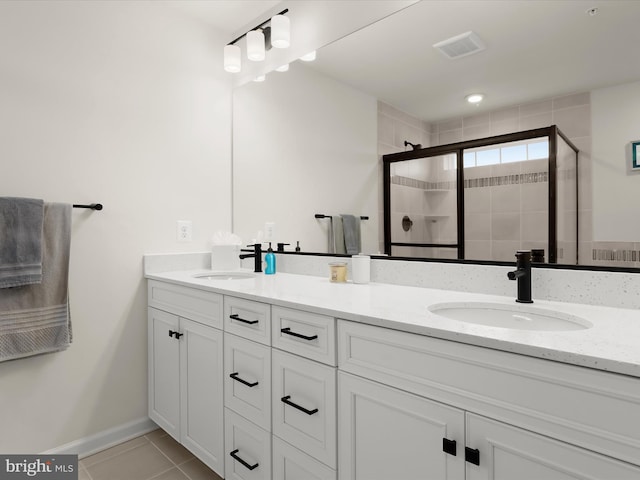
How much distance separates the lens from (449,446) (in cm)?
82

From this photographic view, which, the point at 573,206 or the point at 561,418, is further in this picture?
the point at 573,206

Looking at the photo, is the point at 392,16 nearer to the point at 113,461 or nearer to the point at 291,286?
the point at 291,286

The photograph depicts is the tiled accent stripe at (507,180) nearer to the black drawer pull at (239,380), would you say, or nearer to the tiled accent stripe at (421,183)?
the tiled accent stripe at (421,183)

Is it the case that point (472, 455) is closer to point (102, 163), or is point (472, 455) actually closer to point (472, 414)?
point (472, 414)

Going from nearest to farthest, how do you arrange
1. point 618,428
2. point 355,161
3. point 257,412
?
point 618,428
point 257,412
point 355,161

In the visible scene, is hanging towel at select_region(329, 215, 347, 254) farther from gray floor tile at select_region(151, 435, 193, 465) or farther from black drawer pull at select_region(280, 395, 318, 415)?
gray floor tile at select_region(151, 435, 193, 465)

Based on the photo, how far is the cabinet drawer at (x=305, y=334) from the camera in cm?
108

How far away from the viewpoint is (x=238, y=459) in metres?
1.36

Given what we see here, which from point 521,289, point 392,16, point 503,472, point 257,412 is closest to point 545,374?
point 503,472

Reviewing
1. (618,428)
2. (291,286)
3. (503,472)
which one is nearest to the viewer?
(618,428)

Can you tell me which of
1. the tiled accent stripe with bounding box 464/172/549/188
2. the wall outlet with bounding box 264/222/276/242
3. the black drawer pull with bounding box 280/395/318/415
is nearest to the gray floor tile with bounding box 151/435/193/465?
the black drawer pull with bounding box 280/395/318/415

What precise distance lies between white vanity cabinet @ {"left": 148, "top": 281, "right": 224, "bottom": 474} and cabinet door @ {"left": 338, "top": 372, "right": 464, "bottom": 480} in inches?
25.2

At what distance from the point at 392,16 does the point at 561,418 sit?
5.10ft

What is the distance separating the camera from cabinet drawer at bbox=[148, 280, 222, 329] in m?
1.51
